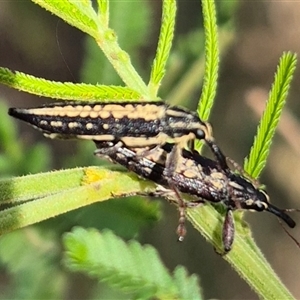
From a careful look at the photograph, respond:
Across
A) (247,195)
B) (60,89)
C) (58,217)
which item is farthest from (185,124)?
(58,217)

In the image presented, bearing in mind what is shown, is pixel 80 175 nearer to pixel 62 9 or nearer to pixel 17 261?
pixel 62 9

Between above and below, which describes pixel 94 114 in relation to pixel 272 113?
below

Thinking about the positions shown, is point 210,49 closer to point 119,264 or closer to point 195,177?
point 195,177

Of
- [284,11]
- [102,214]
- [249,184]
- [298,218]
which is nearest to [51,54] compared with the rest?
[284,11]

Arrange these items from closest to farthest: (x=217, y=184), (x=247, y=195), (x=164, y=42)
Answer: (x=164, y=42)
(x=217, y=184)
(x=247, y=195)

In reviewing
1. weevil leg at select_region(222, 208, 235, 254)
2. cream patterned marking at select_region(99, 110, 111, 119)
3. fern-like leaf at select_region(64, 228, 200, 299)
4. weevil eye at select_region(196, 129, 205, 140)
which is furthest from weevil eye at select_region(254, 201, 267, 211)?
cream patterned marking at select_region(99, 110, 111, 119)

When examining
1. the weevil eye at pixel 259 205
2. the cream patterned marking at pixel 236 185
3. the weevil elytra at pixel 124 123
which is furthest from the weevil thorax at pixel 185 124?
the weevil eye at pixel 259 205

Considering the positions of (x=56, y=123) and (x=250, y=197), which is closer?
(x=56, y=123)
